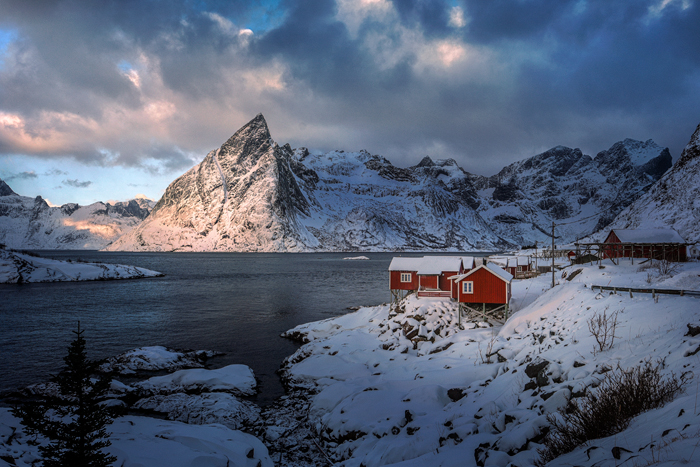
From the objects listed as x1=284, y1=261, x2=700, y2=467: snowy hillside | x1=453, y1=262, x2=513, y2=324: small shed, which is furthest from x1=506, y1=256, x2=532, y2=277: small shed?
x1=284, y1=261, x2=700, y2=467: snowy hillside

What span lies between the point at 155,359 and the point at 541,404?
27.2m

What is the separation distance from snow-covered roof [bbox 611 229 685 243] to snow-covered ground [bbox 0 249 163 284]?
103 metres

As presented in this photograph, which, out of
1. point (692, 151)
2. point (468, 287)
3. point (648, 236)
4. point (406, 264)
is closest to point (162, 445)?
point (468, 287)

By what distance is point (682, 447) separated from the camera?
6098mm

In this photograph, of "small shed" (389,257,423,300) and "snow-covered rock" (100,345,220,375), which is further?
"small shed" (389,257,423,300)

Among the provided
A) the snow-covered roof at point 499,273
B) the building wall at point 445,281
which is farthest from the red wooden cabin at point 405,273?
the snow-covered roof at point 499,273

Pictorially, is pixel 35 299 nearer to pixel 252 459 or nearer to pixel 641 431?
pixel 252 459

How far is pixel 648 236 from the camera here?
5100cm

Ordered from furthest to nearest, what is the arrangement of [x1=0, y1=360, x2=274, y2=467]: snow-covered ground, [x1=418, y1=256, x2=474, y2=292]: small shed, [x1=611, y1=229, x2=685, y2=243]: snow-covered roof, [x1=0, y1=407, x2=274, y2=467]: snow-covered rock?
[x1=611, y1=229, x2=685, y2=243]: snow-covered roof
[x1=418, y1=256, x2=474, y2=292]: small shed
[x1=0, y1=360, x2=274, y2=467]: snow-covered ground
[x1=0, y1=407, x2=274, y2=467]: snow-covered rock

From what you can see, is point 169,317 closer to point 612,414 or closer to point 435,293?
point 435,293

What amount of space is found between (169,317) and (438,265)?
35.2m

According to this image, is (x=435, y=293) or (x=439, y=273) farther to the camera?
(x=439, y=273)

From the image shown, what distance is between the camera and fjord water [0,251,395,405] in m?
29.8

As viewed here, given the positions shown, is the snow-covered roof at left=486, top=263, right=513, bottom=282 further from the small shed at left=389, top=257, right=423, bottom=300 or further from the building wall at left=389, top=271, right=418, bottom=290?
the building wall at left=389, top=271, right=418, bottom=290
